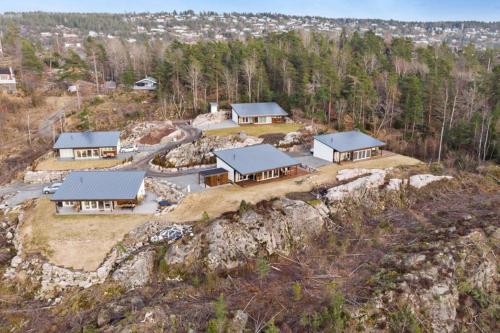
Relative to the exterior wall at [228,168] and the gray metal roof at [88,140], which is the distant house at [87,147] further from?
the exterior wall at [228,168]

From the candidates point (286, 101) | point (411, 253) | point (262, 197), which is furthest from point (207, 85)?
point (411, 253)

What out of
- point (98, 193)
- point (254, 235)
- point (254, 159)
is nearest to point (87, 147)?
point (98, 193)

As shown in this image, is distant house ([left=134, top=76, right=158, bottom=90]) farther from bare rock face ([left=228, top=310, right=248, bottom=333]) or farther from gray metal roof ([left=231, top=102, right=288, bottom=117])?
bare rock face ([left=228, top=310, right=248, bottom=333])

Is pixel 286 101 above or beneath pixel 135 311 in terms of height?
above

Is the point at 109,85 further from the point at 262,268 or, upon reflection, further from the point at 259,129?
the point at 262,268

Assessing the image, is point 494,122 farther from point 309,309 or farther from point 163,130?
point 163,130

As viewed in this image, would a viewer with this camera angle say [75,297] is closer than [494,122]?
Yes
